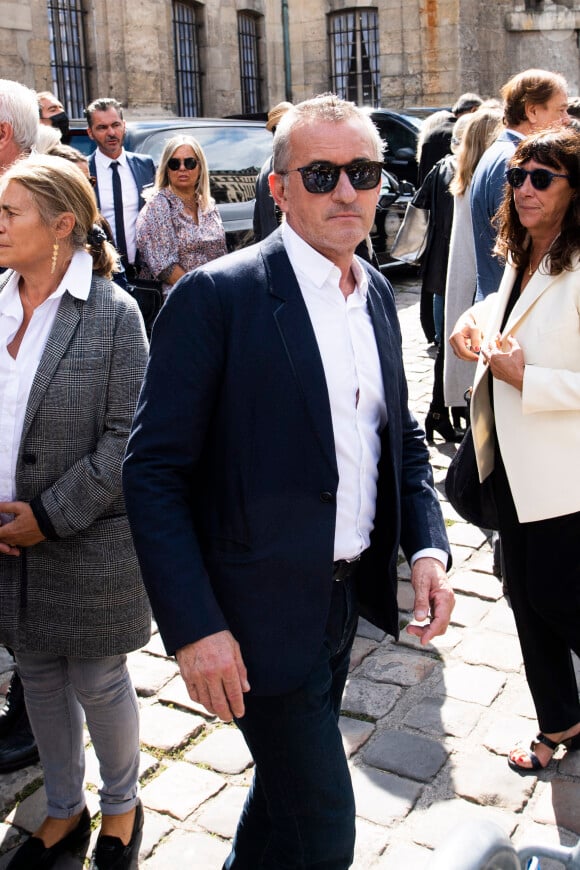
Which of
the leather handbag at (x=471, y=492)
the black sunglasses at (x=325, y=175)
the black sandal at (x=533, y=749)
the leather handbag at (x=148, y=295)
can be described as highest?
the black sunglasses at (x=325, y=175)

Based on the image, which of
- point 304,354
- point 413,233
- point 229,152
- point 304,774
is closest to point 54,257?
point 304,354

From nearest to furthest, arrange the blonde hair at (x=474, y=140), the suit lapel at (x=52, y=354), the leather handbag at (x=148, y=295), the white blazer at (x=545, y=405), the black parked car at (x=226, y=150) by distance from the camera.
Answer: the suit lapel at (x=52, y=354), the white blazer at (x=545, y=405), the blonde hair at (x=474, y=140), the leather handbag at (x=148, y=295), the black parked car at (x=226, y=150)

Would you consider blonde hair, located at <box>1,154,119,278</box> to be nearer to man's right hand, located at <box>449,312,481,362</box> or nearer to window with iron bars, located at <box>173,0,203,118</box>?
man's right hand, located at <box>449,312,481,362</box>

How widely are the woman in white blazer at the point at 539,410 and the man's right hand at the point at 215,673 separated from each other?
4.59ft

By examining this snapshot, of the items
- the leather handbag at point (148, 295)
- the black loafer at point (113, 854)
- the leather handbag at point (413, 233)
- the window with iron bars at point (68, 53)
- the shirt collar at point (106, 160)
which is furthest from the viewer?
the window with iron bars at point (68, 53)

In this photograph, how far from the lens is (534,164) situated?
130 inches

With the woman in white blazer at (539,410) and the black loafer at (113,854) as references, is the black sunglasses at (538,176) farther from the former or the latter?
the black loafer at (113,854)

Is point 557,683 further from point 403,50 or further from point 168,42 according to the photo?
point 403,50

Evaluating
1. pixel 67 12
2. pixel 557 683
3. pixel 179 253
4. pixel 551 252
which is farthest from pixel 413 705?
pixel 67 12

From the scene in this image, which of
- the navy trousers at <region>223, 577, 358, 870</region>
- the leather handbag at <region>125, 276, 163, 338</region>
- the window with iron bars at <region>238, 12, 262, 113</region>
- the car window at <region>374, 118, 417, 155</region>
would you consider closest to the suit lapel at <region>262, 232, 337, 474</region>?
the navy trousers at <region>223, 577, 358, 870</region>

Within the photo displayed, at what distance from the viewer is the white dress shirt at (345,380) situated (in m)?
2.38

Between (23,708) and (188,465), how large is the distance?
1989mm

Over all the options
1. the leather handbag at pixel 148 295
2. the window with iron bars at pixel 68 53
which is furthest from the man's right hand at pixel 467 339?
the window with iron bars at pixel 68 53

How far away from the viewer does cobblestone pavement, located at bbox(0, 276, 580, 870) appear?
3211 mm
